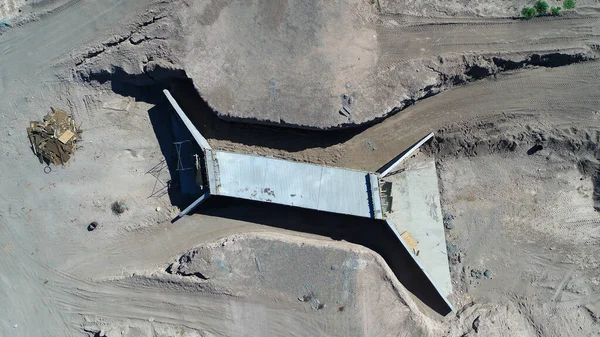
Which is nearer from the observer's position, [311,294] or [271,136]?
[311,294]

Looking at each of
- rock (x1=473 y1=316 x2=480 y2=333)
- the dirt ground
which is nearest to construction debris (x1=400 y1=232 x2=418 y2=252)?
Result: the dirt ground

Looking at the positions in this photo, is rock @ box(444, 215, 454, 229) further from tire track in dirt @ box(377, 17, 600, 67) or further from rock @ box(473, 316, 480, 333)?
tire track in dirt @ box(377, 17, 600, 67)

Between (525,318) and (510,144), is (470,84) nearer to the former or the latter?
(510,144)

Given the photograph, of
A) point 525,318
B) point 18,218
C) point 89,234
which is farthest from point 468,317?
point 18,218

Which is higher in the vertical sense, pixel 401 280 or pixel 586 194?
pixel 586 194

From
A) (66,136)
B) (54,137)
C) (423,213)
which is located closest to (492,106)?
(423,213)

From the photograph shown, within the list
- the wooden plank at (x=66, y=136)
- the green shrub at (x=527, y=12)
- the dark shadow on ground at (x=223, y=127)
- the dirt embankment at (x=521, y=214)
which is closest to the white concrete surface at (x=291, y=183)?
the dark shadow on ground at (x=223, y=127)
